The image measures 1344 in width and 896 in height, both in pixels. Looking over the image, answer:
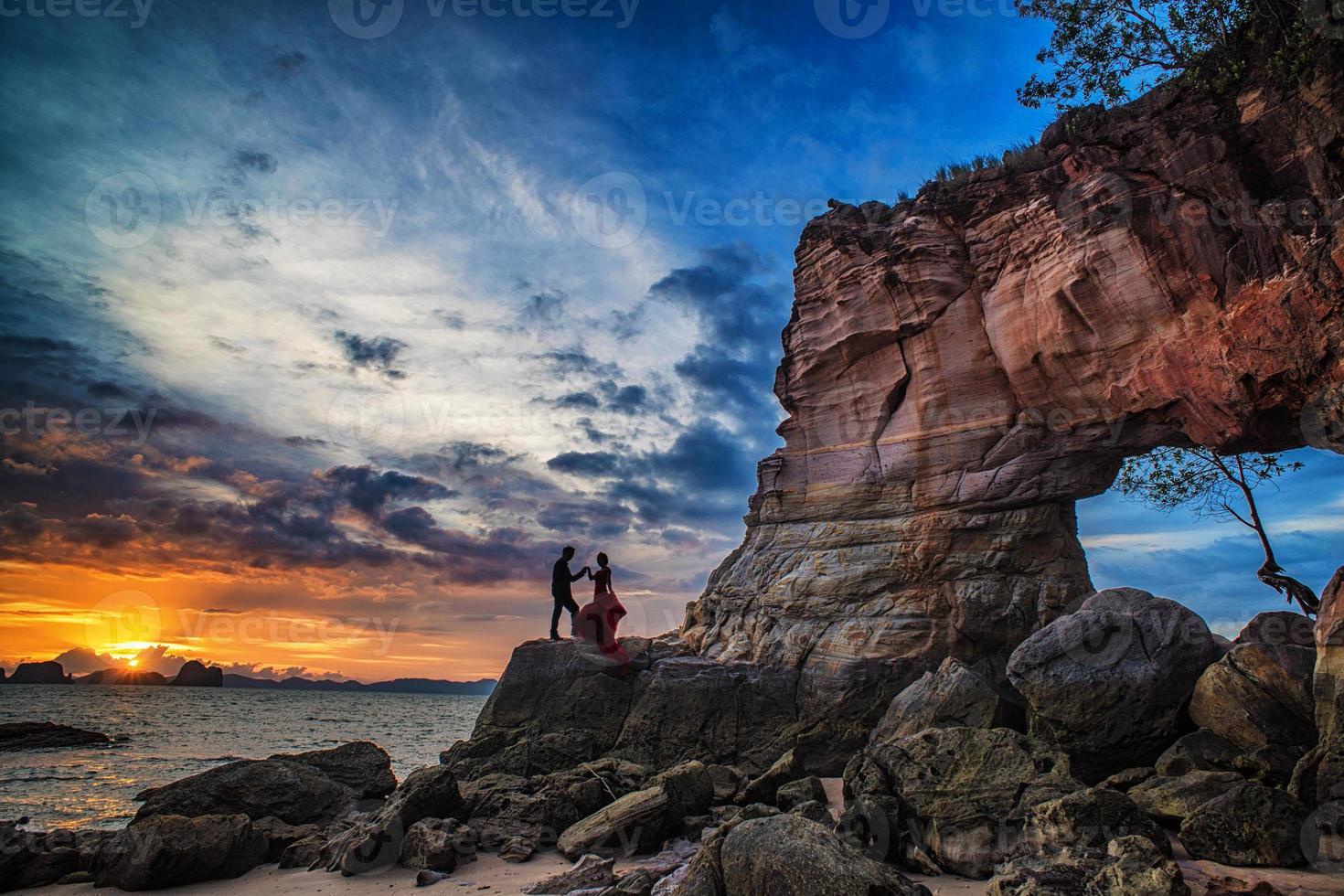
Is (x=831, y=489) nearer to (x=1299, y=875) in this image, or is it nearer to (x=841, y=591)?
(x=841, y=591)

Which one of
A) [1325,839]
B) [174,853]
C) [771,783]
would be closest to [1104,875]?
[1325,839]

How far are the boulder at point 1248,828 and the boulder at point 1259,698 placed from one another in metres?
3.27

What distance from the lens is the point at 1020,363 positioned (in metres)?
19.3

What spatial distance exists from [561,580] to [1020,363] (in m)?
13.5

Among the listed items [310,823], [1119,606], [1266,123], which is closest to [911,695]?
[1119,606]

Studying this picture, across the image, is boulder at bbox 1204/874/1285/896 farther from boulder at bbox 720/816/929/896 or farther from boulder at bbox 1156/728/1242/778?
boulder at bbox 1156/728/1242/778

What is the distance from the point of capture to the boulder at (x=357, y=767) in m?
17.1

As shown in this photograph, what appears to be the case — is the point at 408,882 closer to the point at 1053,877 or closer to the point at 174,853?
the point at 174,853

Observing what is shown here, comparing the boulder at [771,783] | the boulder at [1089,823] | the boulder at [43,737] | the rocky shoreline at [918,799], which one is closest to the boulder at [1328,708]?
the rocky shoreline at [918,799]

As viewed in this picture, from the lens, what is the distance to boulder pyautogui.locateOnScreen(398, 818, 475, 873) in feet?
36.2

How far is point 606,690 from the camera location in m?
18.8

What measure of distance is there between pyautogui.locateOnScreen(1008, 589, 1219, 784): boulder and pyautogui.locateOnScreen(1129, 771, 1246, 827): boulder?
2211 mm

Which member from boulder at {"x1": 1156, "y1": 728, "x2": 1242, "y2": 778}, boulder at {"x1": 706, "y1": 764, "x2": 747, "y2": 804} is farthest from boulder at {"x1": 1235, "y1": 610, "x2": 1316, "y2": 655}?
boulder at {"x1": 706, "y1": 764, "x2": 747, "y2": 804}

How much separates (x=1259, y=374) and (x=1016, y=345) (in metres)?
5.64
